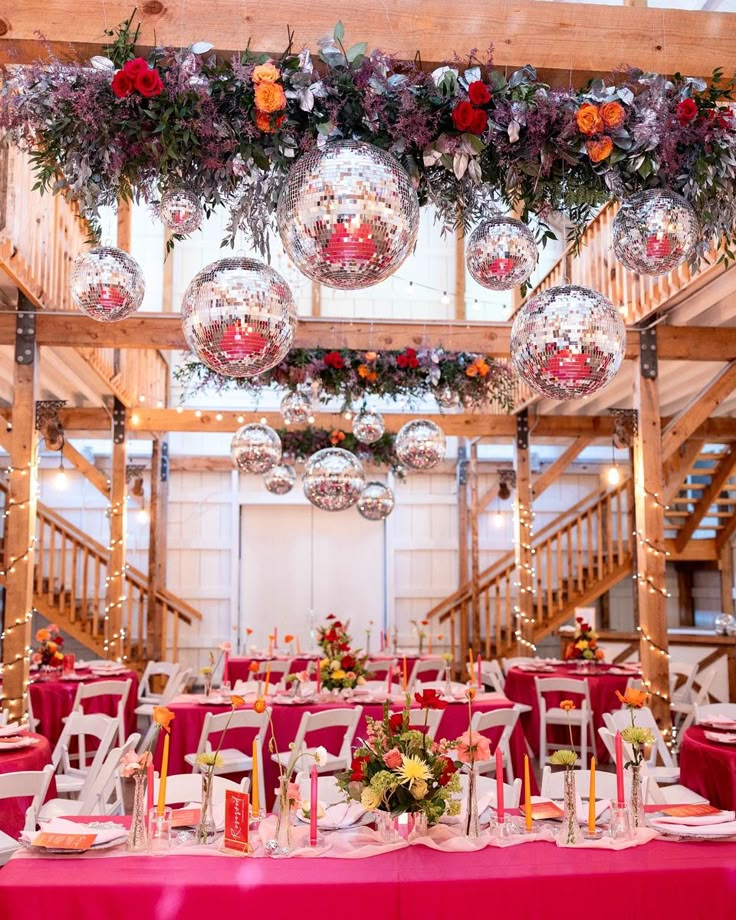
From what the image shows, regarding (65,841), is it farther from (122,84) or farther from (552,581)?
(552,581)

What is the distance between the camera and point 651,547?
7.01 meters

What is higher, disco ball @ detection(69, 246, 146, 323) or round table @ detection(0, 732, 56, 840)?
disco ball @ detection(69, 246, 146, 323)

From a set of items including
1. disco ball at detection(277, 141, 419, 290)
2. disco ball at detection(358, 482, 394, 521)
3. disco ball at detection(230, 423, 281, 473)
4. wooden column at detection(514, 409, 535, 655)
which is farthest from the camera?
wooden column at detection(514, 409, 535, 655)

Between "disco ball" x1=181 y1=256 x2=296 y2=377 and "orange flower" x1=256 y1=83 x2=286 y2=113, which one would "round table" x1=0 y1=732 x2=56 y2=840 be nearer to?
"disco ball" x1=181 y1=256 x2=296 y2=377

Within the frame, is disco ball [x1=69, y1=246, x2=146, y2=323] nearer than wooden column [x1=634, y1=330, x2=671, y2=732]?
Yes

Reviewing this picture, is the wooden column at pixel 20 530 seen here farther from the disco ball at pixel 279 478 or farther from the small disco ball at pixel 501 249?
the small disco ball at pixel 501 249

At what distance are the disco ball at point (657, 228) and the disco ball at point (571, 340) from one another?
42 cm

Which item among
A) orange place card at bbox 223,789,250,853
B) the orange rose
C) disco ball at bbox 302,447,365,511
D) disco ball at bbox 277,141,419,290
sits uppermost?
the orange rose

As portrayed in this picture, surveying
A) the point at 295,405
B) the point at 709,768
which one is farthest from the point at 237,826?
the point at 295,405

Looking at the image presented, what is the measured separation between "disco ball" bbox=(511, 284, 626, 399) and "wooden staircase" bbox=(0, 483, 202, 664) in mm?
8755

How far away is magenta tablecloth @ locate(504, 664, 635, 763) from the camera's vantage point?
8039 mm

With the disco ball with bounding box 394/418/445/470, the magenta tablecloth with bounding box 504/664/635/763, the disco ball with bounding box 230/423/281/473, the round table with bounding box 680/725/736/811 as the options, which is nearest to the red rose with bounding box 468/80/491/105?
the round table with bounding box 680/725/736/811

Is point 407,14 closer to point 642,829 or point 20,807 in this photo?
point 642,829

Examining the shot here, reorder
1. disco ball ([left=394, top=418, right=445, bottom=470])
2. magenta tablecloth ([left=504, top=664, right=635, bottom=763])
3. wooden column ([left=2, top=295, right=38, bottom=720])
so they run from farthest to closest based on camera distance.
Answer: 1. magenta tablecloth ([left=504, top=664, right=635, bottom=763])
2. disco ball ([left=394, top=418, right=445, bottom=470])
3. wooden column ([left=2, top=295, right=38, bottom=720])
